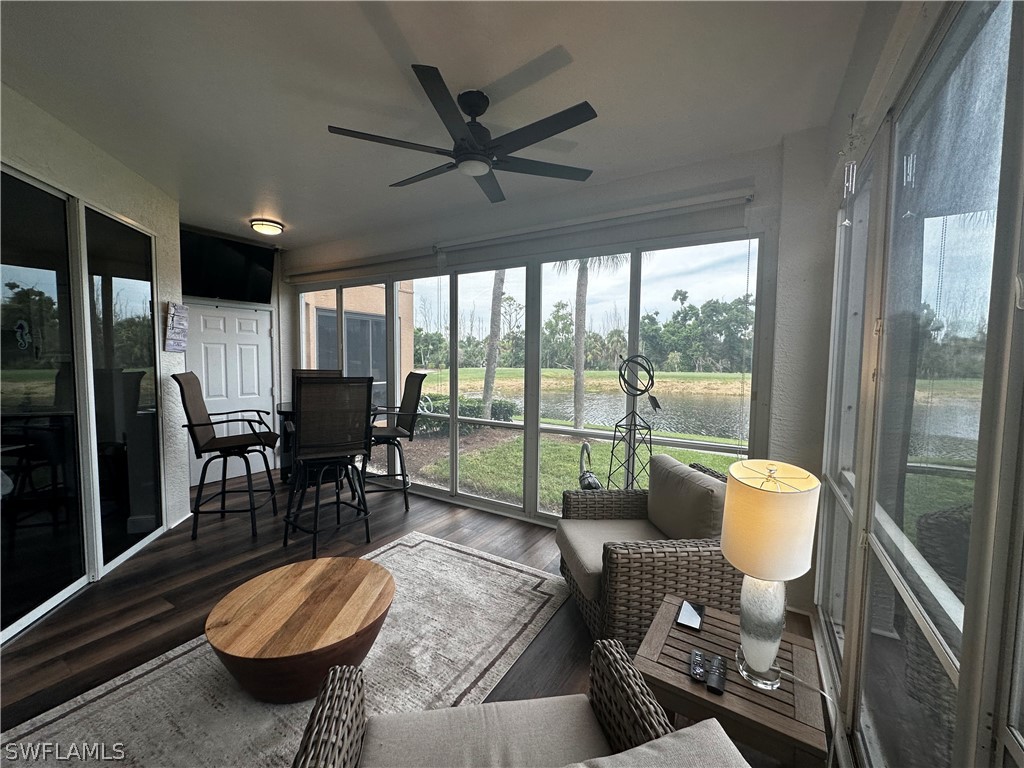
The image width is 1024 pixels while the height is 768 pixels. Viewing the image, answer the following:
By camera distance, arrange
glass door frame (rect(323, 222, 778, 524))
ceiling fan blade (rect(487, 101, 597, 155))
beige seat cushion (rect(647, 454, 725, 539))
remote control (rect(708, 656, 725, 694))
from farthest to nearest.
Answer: glass door frame (rect(323, 222, 778, 524))
beige seat cushion (rect(647, 454, 725, 539))
ceiling fan blade (rect(487, 101, 597, 155))
remote control (rect(708, 656, 725, 694))

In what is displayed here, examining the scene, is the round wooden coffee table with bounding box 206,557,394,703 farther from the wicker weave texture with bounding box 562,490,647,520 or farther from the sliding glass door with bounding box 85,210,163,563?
the sliding glass door with bounding box 85,210,163,563

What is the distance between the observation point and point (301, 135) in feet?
7.77

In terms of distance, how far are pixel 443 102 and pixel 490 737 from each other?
2131 mm

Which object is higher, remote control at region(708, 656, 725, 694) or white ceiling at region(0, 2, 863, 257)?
white ceiling at region(0, 2, 863, 257)

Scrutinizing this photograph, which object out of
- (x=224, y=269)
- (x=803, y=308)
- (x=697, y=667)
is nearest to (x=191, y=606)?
(x=697, y=667)

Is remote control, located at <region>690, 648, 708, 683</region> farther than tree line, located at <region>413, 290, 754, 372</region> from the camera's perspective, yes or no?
No

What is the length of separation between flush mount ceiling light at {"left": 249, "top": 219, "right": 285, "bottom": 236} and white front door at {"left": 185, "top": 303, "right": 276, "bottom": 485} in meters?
1.26

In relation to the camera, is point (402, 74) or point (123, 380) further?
point (123, 380)

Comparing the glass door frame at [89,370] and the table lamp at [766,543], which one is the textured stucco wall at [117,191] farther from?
the table lamp at [766,543]

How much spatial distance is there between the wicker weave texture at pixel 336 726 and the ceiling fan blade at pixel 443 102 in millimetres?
1900

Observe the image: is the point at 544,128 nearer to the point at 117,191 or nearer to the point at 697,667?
the point at 697,667

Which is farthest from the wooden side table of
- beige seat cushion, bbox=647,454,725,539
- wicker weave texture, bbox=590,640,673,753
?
beige seat cushion, bbox=647,454,725,539

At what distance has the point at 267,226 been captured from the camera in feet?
12.5

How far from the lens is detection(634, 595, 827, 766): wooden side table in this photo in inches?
40.0
